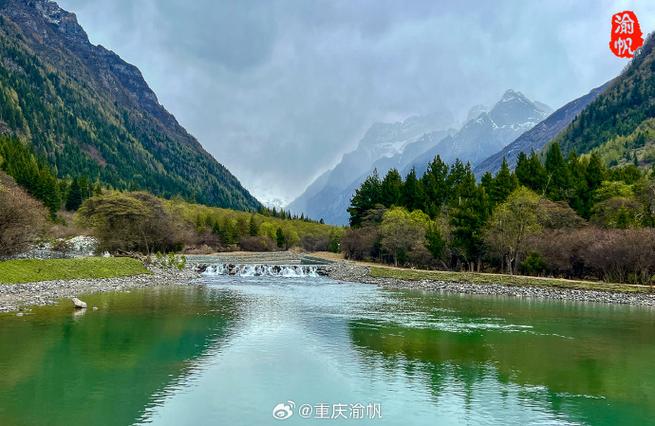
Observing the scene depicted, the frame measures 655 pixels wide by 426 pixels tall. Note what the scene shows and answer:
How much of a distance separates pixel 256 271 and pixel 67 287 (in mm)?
36110

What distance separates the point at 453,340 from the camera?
29.3 metres

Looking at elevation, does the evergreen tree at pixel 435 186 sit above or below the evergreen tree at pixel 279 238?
above

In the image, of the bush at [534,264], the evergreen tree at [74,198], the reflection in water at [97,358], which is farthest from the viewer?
the evergreen tree at [74,198]

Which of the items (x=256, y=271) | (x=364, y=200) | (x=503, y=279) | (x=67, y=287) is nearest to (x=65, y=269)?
(x=67, y=287)

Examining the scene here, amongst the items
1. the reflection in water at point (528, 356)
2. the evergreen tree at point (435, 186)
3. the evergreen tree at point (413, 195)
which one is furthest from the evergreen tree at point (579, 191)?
the reflection in water at point (528, 356)

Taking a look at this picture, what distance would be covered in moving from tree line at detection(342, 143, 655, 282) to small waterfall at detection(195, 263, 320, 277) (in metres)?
18.1

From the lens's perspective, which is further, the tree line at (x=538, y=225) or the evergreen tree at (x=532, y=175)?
the evergreen tree at (x=532, y=175)

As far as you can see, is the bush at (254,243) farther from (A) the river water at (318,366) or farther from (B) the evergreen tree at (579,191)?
(A) the river water at (318,366)

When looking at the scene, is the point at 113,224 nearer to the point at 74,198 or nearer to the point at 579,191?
the point at 74,198

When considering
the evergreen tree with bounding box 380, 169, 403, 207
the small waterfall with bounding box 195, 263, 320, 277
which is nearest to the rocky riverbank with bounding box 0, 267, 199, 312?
the small waterfall with bounding box 195, 263, 320, 277

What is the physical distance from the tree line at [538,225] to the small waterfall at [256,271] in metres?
18.1

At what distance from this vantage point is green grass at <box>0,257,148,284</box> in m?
44.8

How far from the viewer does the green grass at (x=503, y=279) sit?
53531mm

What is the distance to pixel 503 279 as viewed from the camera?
2458 inches
